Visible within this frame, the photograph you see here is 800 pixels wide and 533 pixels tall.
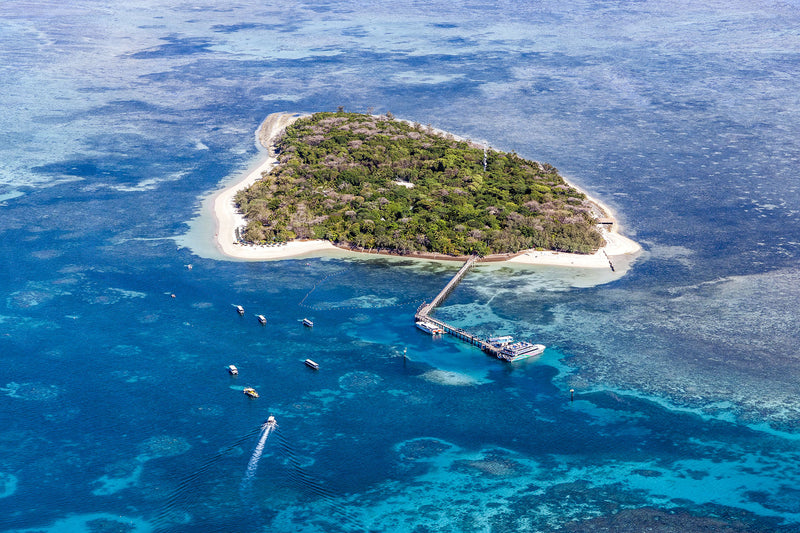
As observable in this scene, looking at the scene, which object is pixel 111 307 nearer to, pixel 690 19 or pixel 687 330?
pixel 687 330

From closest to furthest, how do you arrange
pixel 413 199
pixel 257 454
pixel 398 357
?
pixel 257 454 → pixel 398 357 → pixel 413 199

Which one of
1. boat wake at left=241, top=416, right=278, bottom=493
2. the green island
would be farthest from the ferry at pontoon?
boat wake at left=241, top=416, right=278, bottom=493

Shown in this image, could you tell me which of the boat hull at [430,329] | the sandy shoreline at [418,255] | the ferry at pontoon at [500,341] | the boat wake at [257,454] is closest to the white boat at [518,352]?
the ferry at pontoon at [500,341]

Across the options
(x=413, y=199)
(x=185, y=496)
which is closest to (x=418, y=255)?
(x=413, y=199)

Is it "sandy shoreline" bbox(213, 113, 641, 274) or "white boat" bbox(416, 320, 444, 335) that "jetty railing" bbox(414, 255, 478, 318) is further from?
"sandy shoreline" bbox(213, 113, 641, 274)

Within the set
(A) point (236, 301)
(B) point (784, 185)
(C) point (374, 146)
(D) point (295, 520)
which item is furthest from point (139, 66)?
(D) point (295, 520)

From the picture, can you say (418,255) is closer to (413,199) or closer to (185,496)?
(413,199)

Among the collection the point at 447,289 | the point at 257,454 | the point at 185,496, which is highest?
the point at 447,289
